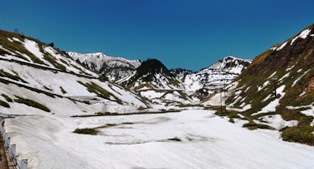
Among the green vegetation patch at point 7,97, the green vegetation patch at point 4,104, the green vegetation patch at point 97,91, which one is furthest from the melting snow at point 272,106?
the green vegetation patch at point 97,91

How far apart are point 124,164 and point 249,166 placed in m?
10.2

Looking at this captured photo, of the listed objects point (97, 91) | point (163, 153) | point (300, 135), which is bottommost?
point (163, 153)

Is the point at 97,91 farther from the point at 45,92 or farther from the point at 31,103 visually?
the point at 31,103

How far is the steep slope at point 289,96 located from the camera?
45122 mm

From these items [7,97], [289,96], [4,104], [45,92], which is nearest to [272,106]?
[289,96]

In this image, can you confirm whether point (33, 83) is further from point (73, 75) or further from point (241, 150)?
point (241, 150)

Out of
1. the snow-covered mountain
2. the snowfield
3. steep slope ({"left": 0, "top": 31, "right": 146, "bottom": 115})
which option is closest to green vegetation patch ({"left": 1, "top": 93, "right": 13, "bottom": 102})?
steep slope ({"left": 0, "top": 31, "right": 146, "bottom": 115})

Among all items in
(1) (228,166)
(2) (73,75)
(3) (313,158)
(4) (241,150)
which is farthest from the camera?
(2) (73,75)

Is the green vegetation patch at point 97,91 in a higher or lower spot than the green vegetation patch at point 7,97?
higher

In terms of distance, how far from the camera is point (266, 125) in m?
49.8

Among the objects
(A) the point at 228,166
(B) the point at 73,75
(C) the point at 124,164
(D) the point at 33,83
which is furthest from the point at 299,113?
(B) the point at 73,75

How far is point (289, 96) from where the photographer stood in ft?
233

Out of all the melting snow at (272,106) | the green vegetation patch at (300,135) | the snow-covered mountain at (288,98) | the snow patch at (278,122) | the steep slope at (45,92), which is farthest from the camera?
the melting snow at (272,106)

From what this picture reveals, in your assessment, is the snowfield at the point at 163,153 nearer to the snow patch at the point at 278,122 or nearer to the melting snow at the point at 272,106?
the snow patch at the point at 278,122
